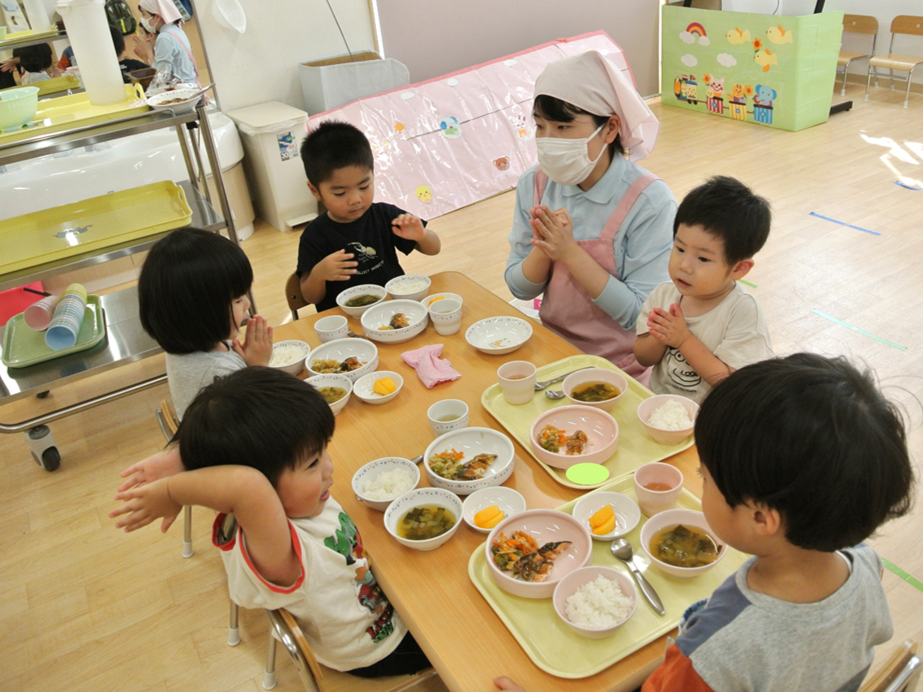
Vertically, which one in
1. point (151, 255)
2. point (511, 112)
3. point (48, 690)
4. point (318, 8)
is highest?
point (318, 8)

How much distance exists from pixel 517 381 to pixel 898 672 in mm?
838

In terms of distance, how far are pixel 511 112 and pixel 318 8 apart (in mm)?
1440

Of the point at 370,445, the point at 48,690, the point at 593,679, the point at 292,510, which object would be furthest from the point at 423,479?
the point at 48,690

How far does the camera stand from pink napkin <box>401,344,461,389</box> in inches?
64.5

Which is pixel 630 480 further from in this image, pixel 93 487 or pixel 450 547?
pixel 93 487

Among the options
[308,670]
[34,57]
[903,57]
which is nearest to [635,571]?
[308,670]

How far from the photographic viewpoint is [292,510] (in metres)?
1.13

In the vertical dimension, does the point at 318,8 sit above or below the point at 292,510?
above

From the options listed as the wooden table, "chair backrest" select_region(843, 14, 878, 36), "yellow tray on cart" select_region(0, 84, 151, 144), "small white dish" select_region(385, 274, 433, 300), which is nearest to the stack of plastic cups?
"yellow tray on cart" select_region(0, 84, 151, 144)

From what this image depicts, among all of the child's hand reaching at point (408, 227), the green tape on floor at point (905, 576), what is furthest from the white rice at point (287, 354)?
the green tape on floor at point (905, 576)

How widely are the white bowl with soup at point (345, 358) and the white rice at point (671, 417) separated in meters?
0.70

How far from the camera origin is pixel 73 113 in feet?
7.80

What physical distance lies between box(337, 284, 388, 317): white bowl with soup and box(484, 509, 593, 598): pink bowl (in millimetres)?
960

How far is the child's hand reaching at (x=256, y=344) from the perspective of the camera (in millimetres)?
1713
